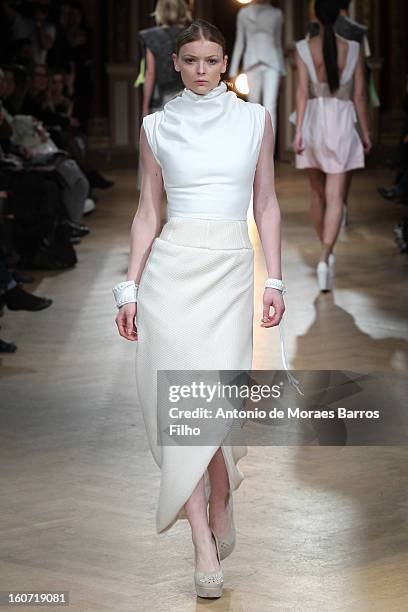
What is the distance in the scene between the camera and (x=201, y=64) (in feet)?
11.6

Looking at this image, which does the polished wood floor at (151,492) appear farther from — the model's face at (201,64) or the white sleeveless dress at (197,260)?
the model's face at (201,64)

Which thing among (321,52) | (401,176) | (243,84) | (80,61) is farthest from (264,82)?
(321,52)

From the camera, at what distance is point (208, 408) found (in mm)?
3637

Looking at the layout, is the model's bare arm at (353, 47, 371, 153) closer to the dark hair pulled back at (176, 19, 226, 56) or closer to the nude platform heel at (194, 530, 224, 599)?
the dark hair pulled back at (176, 19, 226, 56)

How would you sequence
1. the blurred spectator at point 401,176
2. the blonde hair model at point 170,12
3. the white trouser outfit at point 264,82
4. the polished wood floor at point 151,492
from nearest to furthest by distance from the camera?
the polished wood floor at point 151,492 → the blurred spectator at point 401,176 → the blonde hair model at point 170,12 → the white trouser outfit at point 264,82

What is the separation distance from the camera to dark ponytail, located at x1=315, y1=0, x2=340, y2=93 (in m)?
7.76

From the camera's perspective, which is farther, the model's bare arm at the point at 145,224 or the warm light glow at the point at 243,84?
the warm light glow at the point at 243,84

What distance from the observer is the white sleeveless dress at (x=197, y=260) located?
3.54 m

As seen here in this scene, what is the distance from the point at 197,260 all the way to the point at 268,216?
23 centimetres

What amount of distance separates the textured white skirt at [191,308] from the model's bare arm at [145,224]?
0.17ft

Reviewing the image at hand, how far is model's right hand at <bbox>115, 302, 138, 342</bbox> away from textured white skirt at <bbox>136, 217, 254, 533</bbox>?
2 centimetres

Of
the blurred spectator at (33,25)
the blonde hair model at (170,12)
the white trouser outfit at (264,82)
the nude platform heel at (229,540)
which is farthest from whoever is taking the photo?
the blurred spectator at (33,25)

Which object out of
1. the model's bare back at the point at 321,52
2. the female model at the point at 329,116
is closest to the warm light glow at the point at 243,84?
the female model at the point at 329,116

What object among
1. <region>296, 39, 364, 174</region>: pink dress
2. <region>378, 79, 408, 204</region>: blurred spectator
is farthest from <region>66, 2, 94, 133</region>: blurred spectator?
<region>296, 39, 364, 174</region>: pink dress
